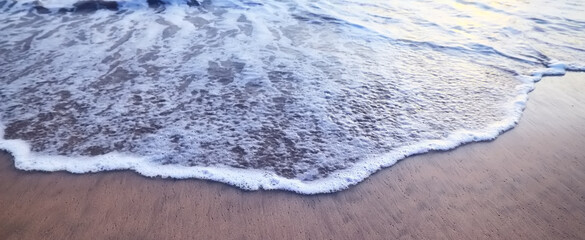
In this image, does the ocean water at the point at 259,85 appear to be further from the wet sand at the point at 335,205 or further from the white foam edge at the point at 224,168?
the wet sand at the point at 335,205

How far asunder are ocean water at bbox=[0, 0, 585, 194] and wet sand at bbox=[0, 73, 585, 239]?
5.0 inches

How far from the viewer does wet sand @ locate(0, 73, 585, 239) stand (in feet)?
6.24

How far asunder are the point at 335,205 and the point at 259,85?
180 cm

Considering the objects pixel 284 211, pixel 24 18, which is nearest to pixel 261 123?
pixel 284 211

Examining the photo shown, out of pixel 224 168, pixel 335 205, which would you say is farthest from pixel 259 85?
pixel 335 205

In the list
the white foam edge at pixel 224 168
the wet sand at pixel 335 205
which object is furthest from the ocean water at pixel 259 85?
the wet sand at pixel 335 205

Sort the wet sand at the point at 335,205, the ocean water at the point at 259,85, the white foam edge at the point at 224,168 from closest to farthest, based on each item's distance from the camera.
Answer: the wet sand at the point at 335,205, the white foam edge at the point at 224,168, the ocean water at the point at 259,85

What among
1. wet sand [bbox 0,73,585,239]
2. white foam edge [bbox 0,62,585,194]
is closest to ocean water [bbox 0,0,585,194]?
white foam edge [bbox 0,62,585,194]

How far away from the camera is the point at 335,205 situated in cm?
210

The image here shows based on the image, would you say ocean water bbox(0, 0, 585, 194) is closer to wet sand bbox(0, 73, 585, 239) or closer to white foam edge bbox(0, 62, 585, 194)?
white foam edge bbox(0, 62, 585, 194)

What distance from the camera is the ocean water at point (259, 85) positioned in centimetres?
251

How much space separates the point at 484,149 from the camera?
2.62 m

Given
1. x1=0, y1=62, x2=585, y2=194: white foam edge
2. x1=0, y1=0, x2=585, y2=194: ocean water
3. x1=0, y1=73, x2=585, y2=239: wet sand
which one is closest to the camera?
x1=0, y1=73, x2=585, y2=239: wet sand

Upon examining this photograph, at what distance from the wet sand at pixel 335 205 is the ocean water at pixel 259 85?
0.13 meters
